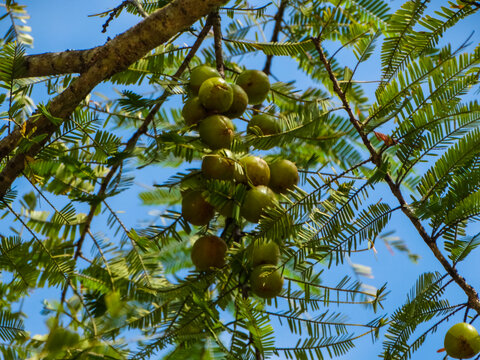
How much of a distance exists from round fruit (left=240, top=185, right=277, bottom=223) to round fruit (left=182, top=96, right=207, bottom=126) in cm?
29

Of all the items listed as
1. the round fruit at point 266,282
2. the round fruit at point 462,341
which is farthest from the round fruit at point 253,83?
the round fruit at point 462,341

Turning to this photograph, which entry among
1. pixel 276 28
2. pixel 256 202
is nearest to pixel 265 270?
pixel 256 202

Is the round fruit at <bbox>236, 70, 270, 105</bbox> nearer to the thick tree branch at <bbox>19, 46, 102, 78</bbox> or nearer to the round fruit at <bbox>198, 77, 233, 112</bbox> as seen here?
the round fruit at <bbox>198, 77, 233, 112</bbox>

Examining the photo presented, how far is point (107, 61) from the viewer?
1.53 metres

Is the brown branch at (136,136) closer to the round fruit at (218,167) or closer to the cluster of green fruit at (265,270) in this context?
the round fruit at (218,167)

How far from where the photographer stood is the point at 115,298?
67 centimetres

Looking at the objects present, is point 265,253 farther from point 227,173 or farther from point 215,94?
point 215,94

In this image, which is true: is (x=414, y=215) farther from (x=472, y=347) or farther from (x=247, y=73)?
(x=247, y=73)

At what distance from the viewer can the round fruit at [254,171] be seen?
142 centimetres

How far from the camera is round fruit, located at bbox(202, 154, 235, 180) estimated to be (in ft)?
4.57

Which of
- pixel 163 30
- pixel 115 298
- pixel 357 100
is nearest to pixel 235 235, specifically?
pixel 163 30

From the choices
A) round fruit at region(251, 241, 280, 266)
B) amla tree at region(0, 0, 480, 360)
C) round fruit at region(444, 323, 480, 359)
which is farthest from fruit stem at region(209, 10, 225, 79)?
round fruit at region(444, 323, 480, 359)

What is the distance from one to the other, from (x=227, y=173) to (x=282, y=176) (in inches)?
6.6

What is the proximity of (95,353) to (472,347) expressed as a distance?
787 mm
